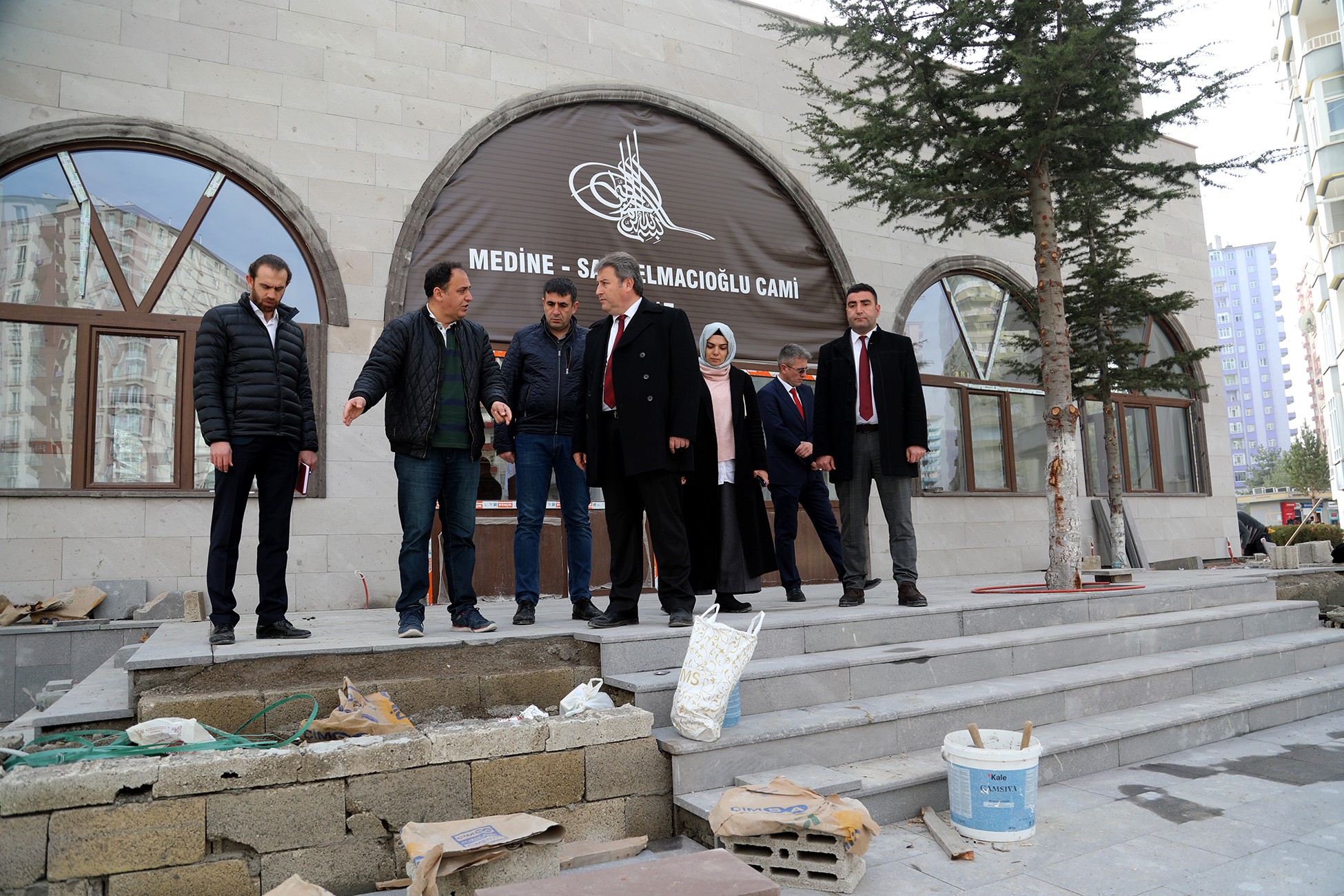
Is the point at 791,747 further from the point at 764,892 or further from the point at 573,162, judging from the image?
the point at 573,162

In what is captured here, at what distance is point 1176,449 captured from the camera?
13328 millimetres

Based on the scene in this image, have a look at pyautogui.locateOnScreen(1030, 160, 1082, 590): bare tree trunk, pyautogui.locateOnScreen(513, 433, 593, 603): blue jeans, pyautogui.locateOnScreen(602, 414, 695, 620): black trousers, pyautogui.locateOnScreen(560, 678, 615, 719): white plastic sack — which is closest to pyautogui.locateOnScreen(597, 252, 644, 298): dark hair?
pyautogui.locateOnScreen(602, 414, 695, 620): black trousers

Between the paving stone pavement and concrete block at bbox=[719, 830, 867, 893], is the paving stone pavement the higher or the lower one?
the lower one

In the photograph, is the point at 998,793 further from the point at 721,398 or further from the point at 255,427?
the point at 255,427

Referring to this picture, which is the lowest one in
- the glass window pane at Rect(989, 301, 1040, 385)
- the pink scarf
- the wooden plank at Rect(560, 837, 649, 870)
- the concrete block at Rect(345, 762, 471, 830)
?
the wooden plank at Rect(560, 837, 649, 870)

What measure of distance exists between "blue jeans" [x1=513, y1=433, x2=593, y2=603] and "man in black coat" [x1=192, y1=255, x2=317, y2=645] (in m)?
1.19

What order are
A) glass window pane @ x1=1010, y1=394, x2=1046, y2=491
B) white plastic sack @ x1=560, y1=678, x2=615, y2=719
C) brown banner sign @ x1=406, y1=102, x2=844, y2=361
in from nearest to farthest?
1. white plastic sack @ x1=560, y1=678, x2=615, y2=719
2. brown banner sign @ x1=406, y1=102, x2=844, y2=361
3. glass window pane @ x1=1010, y1=394, x2=1046, y2=491

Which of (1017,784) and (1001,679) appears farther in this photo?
(1001,679)

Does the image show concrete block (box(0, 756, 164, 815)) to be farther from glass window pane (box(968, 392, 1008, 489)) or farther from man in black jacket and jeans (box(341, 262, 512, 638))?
glass window pane (box(968, 392, 1008, 489))

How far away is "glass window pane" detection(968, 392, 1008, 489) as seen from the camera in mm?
11047

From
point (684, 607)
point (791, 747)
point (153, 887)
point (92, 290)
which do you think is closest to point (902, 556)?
point (684, 607)

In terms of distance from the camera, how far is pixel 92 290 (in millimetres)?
6773

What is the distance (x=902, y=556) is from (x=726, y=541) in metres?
1.20

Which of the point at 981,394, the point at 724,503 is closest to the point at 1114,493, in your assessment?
the point at 981,394
